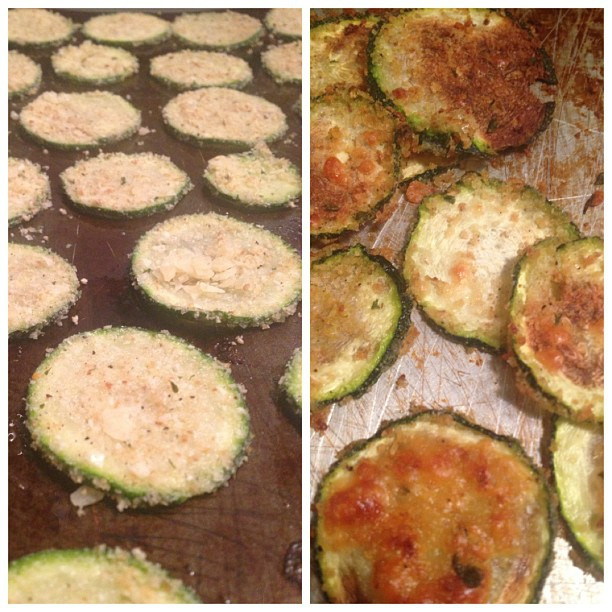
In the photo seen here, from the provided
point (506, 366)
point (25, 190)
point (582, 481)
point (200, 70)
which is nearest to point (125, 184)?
point (25, 190)

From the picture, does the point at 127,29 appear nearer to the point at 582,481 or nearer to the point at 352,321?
the point at 352,321

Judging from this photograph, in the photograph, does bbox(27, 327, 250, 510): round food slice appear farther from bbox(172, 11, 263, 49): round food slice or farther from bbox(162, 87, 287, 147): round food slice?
bbox(172, 11, 263, 49): round food slice

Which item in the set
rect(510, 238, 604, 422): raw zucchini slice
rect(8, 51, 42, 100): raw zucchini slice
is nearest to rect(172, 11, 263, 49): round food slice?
rect(8, 51, 42, 100): raw zucchini slice

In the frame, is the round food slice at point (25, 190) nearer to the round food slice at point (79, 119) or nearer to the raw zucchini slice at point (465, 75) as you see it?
the round food slice at point (79, 119)

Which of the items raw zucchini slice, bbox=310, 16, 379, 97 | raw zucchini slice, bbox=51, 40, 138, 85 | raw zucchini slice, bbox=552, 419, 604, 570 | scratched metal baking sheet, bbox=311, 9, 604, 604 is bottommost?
raw zucchini slice, bbox=552, 419, 604, 570

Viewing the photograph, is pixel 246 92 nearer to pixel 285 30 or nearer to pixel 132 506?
pixel 285 30
